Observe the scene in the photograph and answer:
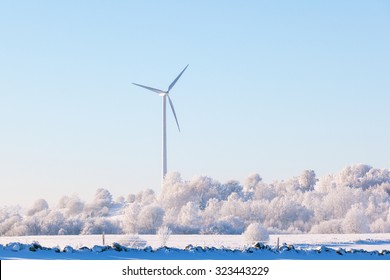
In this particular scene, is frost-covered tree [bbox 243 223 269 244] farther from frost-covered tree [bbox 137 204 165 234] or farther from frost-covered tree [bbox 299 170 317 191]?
frost-covered tree [bbox 299 170 317 191]

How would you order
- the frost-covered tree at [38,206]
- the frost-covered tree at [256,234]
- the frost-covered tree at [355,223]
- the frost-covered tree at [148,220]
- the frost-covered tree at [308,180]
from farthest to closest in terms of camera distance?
1. the frost-covered tree at [308,180]
2. the frost-covered tree at [38,206]
3. the frost-covered tree at [148,220]
4. the frost-covered tree at [355,223]
5. the frost-covered tree at [256,234]

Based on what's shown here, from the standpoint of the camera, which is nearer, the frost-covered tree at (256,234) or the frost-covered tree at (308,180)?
the frost-covered tree at (256,234)

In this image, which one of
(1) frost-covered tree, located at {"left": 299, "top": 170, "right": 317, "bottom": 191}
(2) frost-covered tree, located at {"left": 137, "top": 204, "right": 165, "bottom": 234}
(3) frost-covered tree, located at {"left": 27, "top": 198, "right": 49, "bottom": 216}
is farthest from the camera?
(1) frost-covered tree, located at {"left": 299, "top": 170, "right": 317, "bottom": 191}

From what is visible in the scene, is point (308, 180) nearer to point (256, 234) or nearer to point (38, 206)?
point (38, 206)

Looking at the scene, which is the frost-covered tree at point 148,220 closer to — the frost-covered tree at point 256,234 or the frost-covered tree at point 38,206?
the frost-covered tree at point 256,234

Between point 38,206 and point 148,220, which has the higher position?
point 148,220

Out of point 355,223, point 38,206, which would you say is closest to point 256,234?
point 355,223

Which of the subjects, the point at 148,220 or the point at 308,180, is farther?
the point at 308,180

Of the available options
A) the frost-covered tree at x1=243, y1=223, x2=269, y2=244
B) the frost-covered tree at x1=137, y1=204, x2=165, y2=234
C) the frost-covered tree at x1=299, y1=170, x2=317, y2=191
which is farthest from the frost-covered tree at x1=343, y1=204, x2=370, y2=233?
the frost-covered tree at x1=299, y1=170, x2=317, y2=191

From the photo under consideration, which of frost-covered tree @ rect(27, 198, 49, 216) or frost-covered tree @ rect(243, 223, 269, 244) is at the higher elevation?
frost-covered tree @ rect(243, 223, 269, 244)

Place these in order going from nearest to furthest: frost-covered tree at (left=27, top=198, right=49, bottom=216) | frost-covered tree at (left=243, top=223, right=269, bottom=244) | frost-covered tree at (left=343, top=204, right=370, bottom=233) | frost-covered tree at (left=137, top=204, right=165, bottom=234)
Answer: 1. frost-covered tree at (left=243, top=223, right=269, bottom=244)
2. frost-covered tree at (left=343, top=204, right=370, bottom=233)
3. frost-covered tree at (left=137, top=204, right=165, bottom=234)
4. frost-covered tree at (left=27, top=198, right=49, bottom=216)

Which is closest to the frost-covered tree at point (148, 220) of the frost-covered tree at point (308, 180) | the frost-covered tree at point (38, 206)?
the frost-covered tree at point (38, 206)

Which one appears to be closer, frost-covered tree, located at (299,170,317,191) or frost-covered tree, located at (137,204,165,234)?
frost-covered tree, located at (137,204,165,234)

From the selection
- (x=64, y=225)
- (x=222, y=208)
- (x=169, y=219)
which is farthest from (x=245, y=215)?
(x=64, y=225)
